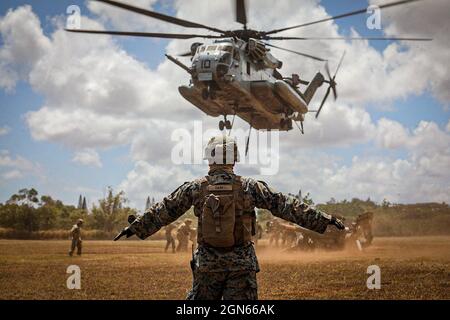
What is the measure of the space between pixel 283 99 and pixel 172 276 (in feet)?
28.8

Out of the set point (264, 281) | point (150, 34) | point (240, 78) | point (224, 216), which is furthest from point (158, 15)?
point (224, 216)

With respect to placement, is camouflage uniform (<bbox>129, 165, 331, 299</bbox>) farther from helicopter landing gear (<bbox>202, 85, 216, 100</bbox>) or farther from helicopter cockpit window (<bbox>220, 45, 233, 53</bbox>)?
helicopter cockpit window (<bbox>220, 45, 233, 53</bbox>)

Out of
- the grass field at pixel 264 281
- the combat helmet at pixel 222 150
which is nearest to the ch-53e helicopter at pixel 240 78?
the grass field at pixel 264 281

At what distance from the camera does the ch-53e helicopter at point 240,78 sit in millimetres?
17250

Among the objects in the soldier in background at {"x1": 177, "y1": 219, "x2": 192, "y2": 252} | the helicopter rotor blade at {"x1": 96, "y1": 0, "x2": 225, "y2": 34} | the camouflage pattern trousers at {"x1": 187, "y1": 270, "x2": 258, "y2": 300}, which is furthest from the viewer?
the soldier in background at {"x1": 177, "y1": 219, "x2": 192, "y2": 252}

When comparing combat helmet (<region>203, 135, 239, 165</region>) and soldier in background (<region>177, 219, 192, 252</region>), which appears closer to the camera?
combat helmet (<region>203, 135, 239, 165</region>)

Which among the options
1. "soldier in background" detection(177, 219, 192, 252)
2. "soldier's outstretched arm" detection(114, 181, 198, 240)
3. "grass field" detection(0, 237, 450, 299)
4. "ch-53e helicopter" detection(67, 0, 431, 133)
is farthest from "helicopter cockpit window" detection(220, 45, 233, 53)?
"soldier's outstretched arm" detection(114, 181, 198, 240)

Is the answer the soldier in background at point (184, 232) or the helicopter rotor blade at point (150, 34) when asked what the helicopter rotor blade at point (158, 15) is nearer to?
the helicopter rotor blade at point (150, 34)

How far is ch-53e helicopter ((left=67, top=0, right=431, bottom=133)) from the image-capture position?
1725 centimetres

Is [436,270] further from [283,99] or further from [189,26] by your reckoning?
[189,26]

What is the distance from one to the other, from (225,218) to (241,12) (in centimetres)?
1425

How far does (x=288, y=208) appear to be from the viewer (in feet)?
16.9

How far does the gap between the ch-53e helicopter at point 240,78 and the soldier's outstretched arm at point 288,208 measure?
1110 centimetres
